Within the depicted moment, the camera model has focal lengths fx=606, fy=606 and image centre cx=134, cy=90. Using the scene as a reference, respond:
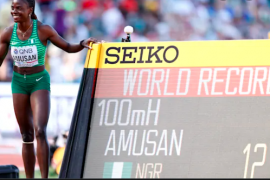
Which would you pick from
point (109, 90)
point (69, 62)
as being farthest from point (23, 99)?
point (69, 62)

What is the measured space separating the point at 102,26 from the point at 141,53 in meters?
9.28

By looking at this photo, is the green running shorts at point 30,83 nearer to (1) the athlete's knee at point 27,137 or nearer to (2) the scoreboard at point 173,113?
(1) the athlete's knee at point 27,137

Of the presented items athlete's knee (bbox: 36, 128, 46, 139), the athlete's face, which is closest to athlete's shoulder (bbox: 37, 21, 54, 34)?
the athlete's face

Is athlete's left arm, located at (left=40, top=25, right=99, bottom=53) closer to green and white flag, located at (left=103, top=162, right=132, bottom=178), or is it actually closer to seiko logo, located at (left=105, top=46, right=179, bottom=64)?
seiko logo, located at (left=105, top=46, right=179, bottom=64)

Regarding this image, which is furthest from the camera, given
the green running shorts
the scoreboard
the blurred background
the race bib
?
the blurred background

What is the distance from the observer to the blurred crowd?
11.9m

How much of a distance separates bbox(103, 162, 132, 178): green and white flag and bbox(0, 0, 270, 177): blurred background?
14.3 ft

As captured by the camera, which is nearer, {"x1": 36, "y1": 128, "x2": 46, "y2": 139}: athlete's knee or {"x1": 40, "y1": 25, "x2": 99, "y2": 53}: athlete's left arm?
{"x1": 36, "y1": 128, "x2": 46, "y2": 139}: athlete's knee

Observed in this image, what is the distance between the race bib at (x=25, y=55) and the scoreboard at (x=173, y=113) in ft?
2.03

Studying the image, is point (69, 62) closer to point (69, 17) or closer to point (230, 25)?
point (69, 17)

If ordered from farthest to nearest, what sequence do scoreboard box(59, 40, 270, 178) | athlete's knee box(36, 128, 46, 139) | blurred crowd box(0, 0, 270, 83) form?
1. blurred crowd box(0, 0, 270, 83)
2. athlete's knee box(36, 128, 46, 139)
3. scoreboard box(59, 40, 270, 178)

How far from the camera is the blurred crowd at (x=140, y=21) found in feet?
39.0

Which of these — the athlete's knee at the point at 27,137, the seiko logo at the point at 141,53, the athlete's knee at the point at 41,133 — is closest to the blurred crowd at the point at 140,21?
the athlete's knee at the point at 27,137

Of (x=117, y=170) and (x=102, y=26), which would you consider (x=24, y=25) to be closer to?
(x=117, y=170)
